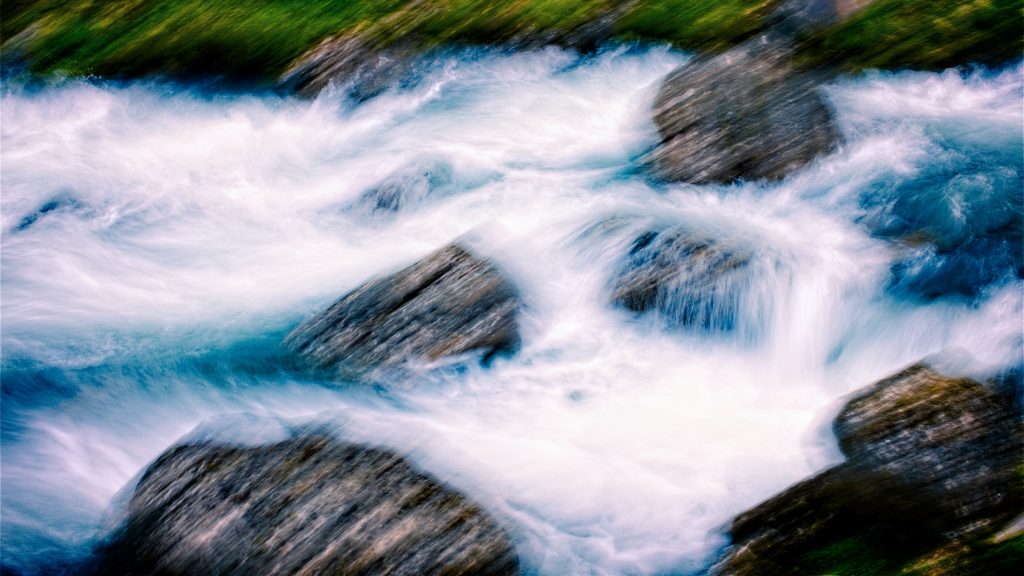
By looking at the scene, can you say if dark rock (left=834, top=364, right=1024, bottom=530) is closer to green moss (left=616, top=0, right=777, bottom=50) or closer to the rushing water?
the rushing water

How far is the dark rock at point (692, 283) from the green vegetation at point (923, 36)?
2.70 m

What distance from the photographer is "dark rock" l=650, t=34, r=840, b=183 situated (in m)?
7.65

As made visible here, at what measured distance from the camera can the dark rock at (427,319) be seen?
680 cm

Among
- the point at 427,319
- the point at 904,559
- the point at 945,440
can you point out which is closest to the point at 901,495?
the point at 904,559

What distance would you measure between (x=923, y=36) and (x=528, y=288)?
488 centimetres

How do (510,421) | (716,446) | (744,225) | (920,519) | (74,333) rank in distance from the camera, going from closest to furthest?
(920,519) → (716,446) → (510,421) → (744,225) → (74,333)

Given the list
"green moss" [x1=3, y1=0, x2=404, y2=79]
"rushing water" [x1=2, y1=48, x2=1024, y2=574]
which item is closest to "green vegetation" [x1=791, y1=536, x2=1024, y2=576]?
"rushing water" [x1=2, y1=48, x2=1024, y2=574]

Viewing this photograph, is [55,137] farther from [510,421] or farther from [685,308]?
[685,308]

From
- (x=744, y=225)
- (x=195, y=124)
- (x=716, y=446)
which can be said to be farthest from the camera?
(x=195, y=124)

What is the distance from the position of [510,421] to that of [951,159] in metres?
4.81

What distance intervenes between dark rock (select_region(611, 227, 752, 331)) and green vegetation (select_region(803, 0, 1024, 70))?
2699 millimetres

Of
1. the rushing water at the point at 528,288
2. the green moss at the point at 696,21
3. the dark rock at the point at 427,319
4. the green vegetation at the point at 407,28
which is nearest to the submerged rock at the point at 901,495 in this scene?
the rushing water at the point at 528,288

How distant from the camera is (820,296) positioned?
7000mm

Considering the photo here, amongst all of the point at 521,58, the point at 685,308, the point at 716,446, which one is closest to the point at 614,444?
the point at 716,446
